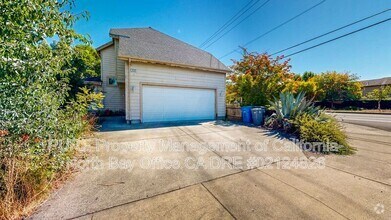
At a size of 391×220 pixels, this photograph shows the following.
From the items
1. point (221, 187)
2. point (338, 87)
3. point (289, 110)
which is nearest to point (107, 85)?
point (289, 110)

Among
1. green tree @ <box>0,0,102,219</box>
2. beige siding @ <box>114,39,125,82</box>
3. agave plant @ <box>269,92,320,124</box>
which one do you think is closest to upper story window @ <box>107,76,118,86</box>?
beige siding @ <box>114,39,125,82</box>

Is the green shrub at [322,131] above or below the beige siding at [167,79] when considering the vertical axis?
below

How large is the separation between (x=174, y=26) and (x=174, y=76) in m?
4.11

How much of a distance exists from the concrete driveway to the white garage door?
4.52m

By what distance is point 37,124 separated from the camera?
7.55ft

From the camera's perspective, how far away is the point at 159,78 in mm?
8609

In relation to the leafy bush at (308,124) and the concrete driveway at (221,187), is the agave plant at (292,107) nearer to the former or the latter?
the leafy bush at (308,124)

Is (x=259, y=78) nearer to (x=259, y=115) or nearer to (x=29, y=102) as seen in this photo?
(x=259, y=115)

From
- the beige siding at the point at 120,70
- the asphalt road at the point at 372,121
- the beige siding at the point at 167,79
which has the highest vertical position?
the beige siding at the point at 120,70

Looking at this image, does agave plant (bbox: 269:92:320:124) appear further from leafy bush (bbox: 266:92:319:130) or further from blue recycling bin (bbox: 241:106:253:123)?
blue recycling bin (bbox: 241:106:253:123)

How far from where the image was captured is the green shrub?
13.8 feet

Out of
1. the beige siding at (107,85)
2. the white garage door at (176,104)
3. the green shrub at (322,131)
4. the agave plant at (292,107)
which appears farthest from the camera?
the beige siding at (107,85)

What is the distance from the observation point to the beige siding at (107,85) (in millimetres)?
11664

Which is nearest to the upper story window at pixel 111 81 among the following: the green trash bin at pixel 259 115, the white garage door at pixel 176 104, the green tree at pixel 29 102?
the white garage door at pixel 176 104
